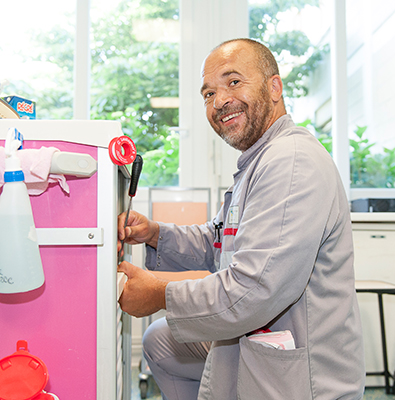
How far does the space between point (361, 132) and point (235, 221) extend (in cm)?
178

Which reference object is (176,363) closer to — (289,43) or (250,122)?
(250,122)

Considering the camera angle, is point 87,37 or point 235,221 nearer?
point 235,221

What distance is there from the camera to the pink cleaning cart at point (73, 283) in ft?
2.18

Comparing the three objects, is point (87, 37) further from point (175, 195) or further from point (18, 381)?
point (18, 381)

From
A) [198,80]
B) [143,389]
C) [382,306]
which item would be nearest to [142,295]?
[143,389]

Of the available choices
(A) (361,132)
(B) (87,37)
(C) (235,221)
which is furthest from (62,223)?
(A) (361,132)

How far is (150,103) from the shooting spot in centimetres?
230

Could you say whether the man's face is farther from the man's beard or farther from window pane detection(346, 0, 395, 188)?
window pane detection(346, 0, 395, 188)

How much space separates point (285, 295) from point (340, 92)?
1970 mm

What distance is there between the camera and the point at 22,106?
1.03 m

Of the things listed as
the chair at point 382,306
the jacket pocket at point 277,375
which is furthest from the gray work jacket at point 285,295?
the chair at point 382,306

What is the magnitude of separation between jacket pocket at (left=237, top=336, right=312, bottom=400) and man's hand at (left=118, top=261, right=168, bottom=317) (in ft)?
0.74

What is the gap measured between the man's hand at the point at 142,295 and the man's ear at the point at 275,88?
25.0 inches

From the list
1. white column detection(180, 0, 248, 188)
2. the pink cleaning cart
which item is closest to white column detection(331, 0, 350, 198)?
white column detection(180, 0, 248, 188)
